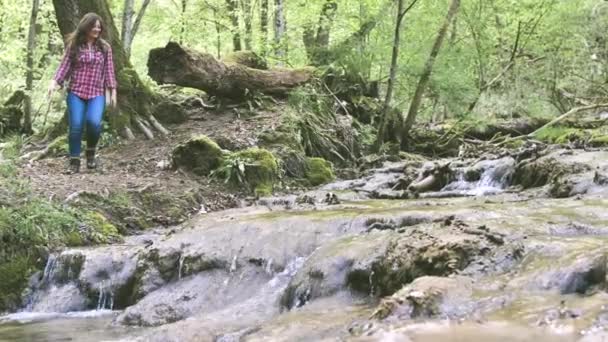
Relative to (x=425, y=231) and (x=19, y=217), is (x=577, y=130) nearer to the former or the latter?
(x=425, y=231)

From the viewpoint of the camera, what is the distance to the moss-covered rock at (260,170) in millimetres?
8031

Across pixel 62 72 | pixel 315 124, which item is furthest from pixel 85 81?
pixel 315 124

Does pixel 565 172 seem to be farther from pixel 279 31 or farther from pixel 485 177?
pixel 279 31

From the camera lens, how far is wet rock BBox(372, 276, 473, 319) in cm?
272

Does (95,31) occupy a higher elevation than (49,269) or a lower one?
higher

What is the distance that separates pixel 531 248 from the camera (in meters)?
3.70

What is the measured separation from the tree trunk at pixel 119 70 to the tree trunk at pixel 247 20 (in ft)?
26.7

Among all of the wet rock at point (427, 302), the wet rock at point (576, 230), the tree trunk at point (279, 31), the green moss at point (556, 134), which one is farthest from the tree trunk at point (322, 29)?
the wet rock at point (427, 302)

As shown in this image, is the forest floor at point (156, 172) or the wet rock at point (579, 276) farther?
the forest floor at point (156, 172)

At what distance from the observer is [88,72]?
7.20 meters

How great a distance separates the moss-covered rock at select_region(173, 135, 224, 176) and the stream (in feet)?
4.24

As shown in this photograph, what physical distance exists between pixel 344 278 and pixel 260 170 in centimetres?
430

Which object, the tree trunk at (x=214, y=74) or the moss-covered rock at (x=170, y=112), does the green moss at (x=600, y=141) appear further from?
the moss-covered rock at (x=170, y=112)

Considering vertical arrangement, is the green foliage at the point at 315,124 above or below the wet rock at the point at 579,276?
above
